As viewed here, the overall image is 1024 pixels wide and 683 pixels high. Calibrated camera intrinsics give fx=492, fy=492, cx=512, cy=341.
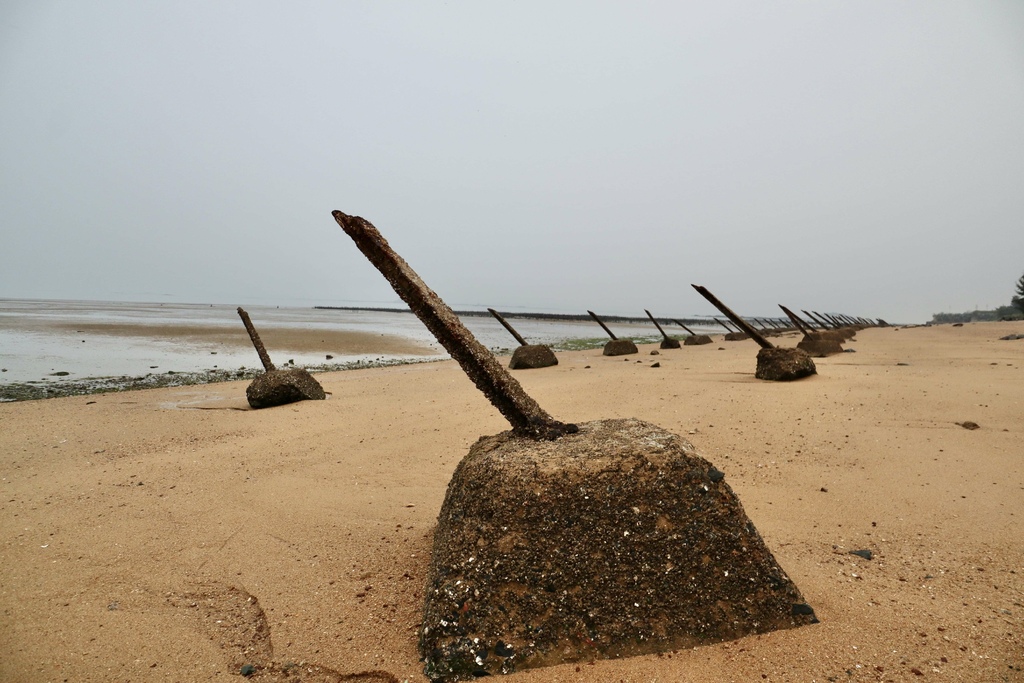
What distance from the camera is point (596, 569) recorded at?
211 cm

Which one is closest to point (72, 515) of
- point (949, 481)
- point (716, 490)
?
point (716, 490)

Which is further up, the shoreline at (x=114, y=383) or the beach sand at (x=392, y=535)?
the beach sand at (x=392, y=535)

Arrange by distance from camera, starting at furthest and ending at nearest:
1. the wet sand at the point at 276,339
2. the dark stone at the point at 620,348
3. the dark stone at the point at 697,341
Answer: the wet sand at the point at 276,339 → the dark stone at the point at 697,341 → the dark stone at the point at 620,348

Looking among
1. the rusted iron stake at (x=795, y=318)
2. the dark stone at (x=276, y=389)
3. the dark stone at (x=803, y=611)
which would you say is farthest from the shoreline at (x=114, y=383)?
the rusted iron stake at (x=795, y=318)

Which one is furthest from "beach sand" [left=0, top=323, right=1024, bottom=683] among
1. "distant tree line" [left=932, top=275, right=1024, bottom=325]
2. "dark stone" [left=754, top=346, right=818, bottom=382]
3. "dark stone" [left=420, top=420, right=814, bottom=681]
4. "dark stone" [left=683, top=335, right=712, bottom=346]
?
"distant tree line" [left=932, top=275, right=1024, bottom=325]

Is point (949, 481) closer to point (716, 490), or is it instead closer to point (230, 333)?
point (716, 490)

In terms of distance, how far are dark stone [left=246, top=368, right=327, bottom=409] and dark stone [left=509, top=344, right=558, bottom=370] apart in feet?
21.1

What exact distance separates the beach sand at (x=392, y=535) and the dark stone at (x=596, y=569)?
0.37 feet

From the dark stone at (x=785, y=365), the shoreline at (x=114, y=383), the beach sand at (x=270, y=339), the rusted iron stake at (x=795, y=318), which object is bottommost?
the shoreline at (x=114, y=383)

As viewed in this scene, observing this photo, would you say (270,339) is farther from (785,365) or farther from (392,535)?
(392,535)

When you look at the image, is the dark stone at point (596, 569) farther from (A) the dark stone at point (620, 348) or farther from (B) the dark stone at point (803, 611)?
(A) the dark stone at point (620, 348)

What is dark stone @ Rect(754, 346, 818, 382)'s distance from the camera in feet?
26.0

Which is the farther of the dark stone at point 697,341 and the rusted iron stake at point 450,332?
the dark stone at point 697,341

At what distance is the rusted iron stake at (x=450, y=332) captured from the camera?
287cm
